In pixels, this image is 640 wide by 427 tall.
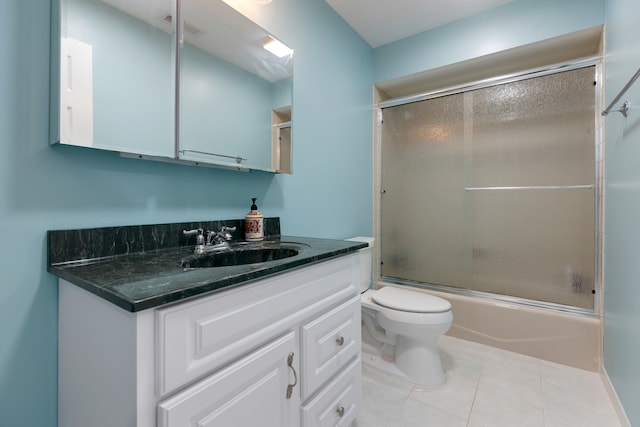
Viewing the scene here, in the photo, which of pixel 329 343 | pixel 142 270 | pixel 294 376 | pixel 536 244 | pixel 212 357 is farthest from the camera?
pixel 536 244

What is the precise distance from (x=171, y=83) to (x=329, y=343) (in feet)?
3.74

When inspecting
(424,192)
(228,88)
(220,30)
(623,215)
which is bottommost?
(623,215)

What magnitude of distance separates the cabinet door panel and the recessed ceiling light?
4.41ft

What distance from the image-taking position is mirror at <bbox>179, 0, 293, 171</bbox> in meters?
1.15

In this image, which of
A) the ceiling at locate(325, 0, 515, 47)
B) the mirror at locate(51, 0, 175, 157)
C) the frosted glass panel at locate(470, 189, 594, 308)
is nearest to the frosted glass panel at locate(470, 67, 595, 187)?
the frosted glass panel at locate(470, 189, 594, 308)

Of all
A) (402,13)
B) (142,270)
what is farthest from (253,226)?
(402,13)

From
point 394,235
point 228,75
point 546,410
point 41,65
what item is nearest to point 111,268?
point 41,65

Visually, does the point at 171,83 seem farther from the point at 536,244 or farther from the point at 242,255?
the point at 536,244

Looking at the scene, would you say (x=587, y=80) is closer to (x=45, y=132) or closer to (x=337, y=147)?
(x=337, y=147)

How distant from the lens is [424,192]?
249 centimetres

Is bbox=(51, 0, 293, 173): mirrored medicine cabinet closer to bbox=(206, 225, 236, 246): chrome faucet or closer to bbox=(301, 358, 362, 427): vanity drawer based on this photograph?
bbox=(206, 225, 236, 246): chrome faucet

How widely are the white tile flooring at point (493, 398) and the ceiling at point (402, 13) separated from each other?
91.5 inches

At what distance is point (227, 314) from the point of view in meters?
0.71

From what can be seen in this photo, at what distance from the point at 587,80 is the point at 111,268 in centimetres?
272
